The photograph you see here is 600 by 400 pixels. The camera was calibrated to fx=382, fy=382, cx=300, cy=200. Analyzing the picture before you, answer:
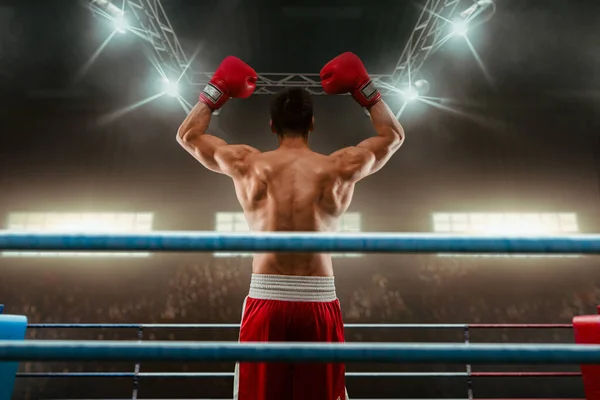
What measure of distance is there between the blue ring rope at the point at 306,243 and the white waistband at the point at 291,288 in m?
0.62

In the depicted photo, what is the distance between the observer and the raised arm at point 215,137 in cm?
135

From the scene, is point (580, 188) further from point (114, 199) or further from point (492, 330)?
point (114, 199)

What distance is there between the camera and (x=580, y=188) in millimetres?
5203

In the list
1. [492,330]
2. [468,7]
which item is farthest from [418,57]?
[492,330]

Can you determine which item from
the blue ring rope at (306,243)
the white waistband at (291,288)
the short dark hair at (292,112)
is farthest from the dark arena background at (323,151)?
the blue ring rope at (306,243)

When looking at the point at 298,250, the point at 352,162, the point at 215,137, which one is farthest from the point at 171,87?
the point at 298,250

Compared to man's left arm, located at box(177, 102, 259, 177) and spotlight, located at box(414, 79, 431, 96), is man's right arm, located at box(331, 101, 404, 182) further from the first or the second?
spotlight, located at box(414, 79, 431, 96)

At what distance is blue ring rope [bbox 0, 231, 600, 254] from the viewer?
551mm

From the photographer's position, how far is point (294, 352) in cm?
55

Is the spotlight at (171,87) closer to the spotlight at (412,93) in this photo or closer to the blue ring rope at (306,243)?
the spotlight at (412,93)

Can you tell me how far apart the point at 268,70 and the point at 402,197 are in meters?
2.50

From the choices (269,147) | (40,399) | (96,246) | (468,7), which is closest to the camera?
(96,246)

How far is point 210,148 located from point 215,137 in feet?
0.20

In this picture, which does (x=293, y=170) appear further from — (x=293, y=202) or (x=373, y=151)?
(x=373, y=151)
